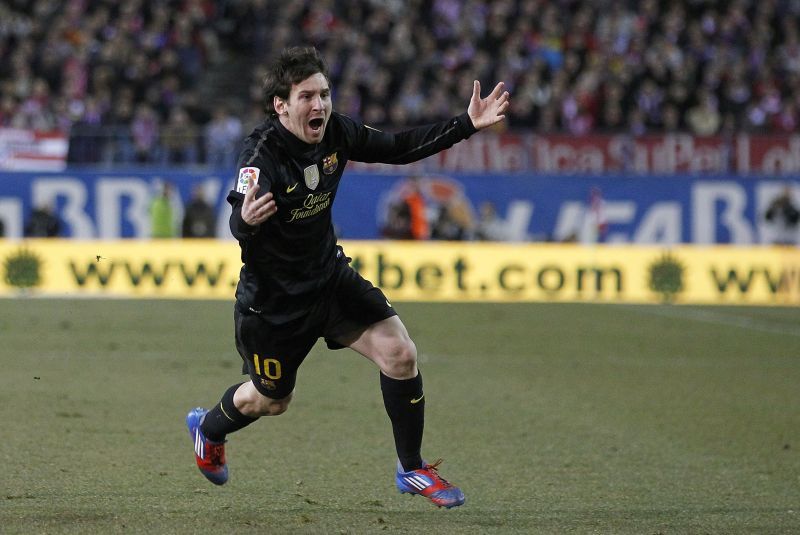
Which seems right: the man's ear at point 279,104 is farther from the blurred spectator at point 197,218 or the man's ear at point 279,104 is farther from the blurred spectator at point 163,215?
the blurred spectator at point 163,215

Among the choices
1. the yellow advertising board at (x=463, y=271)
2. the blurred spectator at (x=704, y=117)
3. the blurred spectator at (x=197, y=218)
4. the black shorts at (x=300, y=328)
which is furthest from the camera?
the blurred spectator at (x=704, y=117)

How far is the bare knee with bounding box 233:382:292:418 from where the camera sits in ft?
19.3

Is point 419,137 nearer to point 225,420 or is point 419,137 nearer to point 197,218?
point 225,420

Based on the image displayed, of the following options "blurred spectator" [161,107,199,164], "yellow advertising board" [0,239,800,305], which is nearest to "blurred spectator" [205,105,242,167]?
"blurred spectator" [161,107,199,164]

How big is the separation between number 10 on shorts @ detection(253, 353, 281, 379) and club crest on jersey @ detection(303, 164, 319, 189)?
79 centimetres

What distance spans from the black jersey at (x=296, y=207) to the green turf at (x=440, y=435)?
0.95 meters

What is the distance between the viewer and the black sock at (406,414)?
580 centimetres

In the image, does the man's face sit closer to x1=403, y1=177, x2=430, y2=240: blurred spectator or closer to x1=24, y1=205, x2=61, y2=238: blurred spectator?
x1=403, y1=177, x2=430, y2=240: blurred spectator

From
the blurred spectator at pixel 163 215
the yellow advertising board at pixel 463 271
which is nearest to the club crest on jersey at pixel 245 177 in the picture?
the yellow advertising board at pixel 463 271

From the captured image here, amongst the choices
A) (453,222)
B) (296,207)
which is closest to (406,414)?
(296,207)

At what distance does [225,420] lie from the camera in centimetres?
602

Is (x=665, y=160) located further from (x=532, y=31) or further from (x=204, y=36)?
(x=204, y=36)

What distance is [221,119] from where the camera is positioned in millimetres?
21531

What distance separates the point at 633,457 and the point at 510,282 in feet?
37.0
